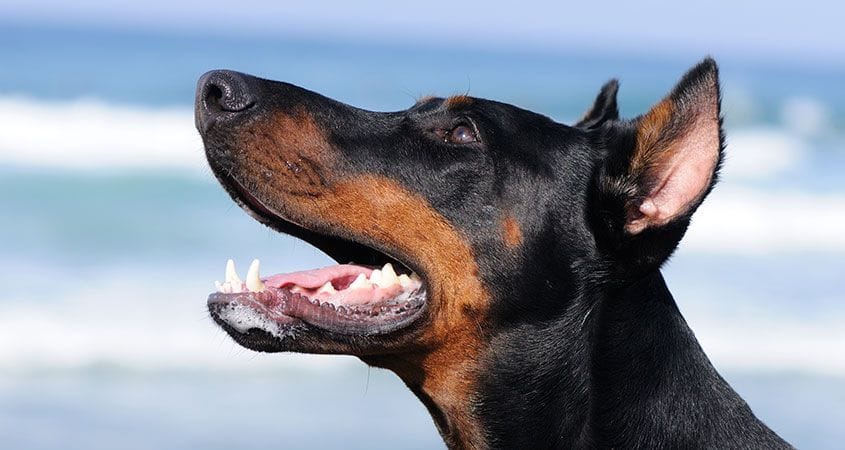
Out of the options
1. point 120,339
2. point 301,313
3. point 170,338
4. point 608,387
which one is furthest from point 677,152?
point 120,339

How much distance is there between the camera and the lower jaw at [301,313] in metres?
4.90

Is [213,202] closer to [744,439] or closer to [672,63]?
[744,439]

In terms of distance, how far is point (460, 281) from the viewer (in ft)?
16.8

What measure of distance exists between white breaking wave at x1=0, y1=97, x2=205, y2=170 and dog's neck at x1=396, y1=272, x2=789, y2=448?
14175 millimetres

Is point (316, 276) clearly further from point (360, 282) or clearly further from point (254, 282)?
point (254, 282)

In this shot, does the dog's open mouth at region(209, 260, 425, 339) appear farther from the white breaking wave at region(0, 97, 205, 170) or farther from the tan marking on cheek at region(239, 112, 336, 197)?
the white breaking wave at region(0, 97, 205, 170)

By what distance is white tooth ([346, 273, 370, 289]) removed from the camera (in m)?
5.21

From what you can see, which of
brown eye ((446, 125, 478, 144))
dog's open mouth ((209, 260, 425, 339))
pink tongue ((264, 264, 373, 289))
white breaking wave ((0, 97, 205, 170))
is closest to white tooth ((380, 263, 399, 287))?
dog's open mouth ((209, 260, 425, 339))

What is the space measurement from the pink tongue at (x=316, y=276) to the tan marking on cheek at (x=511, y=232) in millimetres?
564

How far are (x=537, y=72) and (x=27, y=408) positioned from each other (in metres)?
35.4

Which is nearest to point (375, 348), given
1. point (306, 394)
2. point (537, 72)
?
point (306, 394)

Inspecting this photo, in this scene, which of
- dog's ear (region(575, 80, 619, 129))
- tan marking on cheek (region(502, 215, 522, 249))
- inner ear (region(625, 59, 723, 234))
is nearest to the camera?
inner ear (region(625, 59, 723, 234))

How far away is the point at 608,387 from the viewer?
16.4ft

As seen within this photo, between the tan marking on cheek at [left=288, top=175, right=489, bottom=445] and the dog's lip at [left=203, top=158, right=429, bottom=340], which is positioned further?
the tan marking on cheek at [left=288, top=175, right=489, bottom=445]
